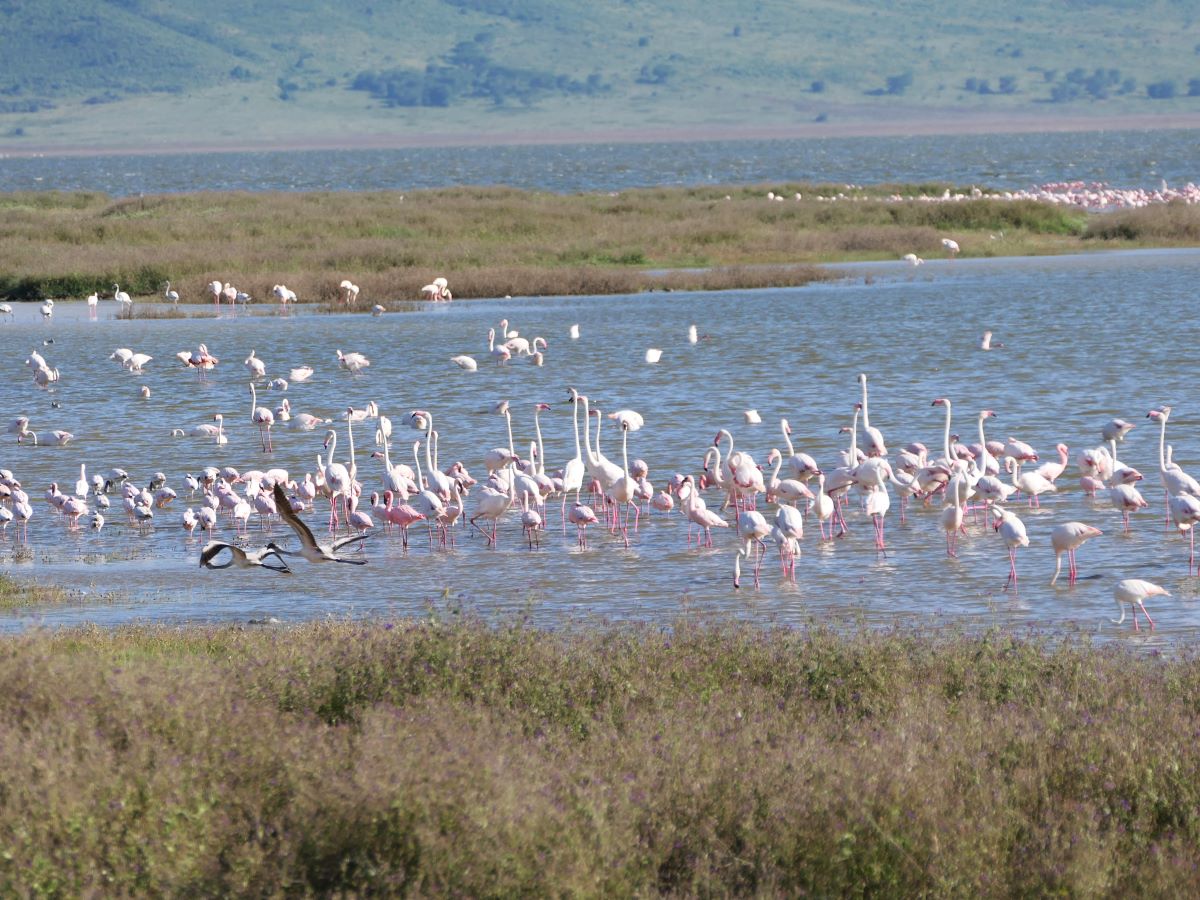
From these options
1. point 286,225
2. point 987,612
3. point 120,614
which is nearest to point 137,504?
point 120,614

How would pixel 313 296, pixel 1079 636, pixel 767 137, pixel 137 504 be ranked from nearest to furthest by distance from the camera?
pixel 1079 636 → pixel 137 504 → pixel 313 296 → pixel 767 137

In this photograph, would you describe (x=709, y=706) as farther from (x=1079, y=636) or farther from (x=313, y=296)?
(x=313, y=296)

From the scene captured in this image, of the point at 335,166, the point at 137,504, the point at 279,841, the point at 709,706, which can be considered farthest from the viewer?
the point at 335,166

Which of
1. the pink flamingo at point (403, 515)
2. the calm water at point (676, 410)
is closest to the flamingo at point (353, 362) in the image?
the calm water at point (676, 410)

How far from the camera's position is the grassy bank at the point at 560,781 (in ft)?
21.3

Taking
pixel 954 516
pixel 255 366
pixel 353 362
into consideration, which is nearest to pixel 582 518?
pixel 954 516

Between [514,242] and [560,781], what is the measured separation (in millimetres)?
39372

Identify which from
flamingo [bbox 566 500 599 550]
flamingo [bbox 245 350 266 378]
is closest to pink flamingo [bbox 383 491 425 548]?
flamingo [bbox 566 500 599 550]

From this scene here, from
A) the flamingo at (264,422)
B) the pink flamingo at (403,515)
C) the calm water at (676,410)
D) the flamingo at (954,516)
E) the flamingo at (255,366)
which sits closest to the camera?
the calm water at (676,410)

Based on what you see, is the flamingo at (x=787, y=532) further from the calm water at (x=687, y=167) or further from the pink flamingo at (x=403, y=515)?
the calm water at (x=687, y=167)

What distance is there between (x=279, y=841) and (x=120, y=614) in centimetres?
603

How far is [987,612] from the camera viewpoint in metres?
12.1

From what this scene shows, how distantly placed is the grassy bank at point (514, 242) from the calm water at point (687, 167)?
106 ft

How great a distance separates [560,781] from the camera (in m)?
6.99
